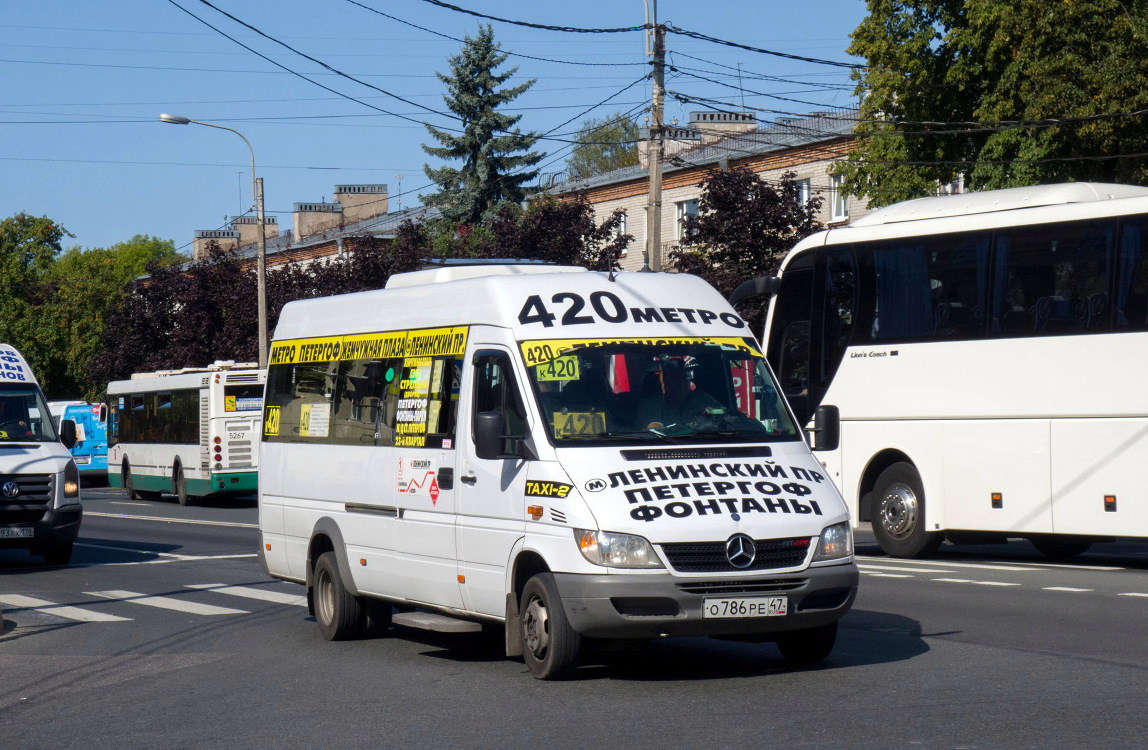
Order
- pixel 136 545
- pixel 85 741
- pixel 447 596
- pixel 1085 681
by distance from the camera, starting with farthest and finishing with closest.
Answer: pixel 136 545, pixel 447 596, pixel 1085 681, pixel 85 741

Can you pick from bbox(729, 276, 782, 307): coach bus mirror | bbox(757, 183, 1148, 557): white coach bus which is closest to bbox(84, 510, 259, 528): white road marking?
bbox(729, 276, 782, 307): coach bus mirror

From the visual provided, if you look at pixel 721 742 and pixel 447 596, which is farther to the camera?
pixel 447 596

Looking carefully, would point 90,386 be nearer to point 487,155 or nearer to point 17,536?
point 487,155

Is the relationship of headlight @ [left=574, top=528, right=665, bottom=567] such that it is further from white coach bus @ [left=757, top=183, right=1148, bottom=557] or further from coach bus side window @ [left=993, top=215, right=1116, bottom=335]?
coach bus side window @ [left=993, top=215, right=1116, bottom=335]

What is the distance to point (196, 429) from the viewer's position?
34.7m

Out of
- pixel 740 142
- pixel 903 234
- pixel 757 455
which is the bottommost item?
pixel 757 455

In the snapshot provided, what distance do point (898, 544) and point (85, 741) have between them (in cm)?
1247

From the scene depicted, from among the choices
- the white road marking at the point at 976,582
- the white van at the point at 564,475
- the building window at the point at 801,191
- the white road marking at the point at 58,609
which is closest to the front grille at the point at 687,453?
the white van at the point at 564,475

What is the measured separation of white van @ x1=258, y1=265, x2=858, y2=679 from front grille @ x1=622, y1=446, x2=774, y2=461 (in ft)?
0.05

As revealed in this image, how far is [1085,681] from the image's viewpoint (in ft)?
29.0

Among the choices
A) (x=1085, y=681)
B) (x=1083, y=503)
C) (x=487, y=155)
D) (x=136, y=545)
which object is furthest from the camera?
(x=487, y=155)

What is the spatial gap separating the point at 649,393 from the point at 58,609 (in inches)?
308

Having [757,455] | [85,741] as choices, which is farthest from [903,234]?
[85,741]

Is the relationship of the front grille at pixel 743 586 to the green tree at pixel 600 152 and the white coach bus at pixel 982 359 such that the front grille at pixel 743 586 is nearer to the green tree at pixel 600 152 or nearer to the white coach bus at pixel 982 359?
the white coach bus at pixel 982 359
